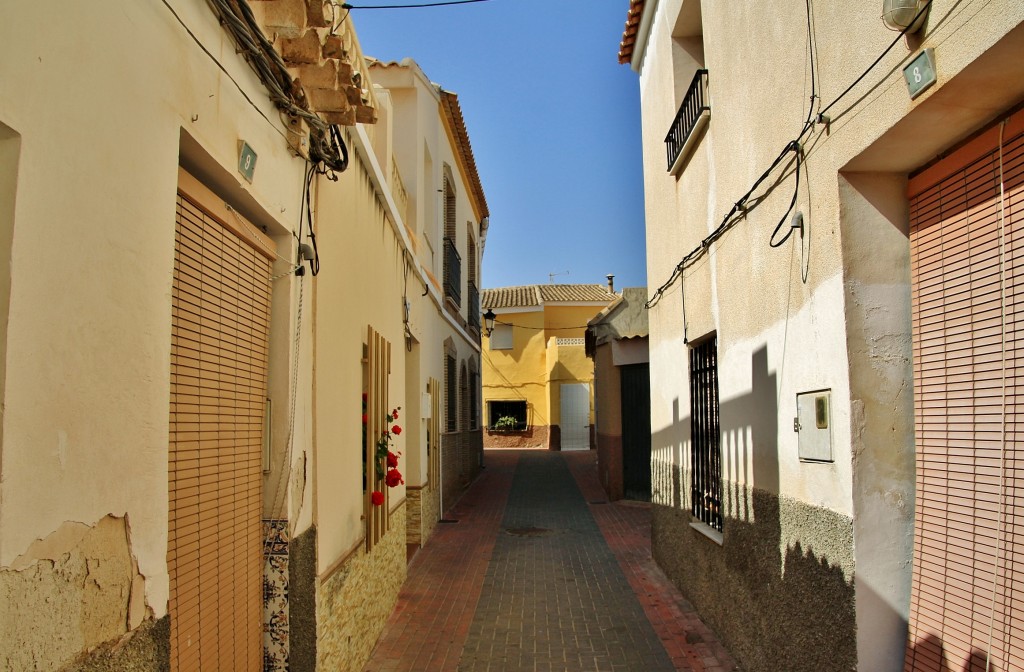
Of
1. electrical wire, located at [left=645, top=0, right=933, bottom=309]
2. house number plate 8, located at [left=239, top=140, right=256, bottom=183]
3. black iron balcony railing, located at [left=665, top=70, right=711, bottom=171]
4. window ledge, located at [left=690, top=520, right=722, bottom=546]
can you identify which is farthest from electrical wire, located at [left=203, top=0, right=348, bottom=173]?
window ledge, located at [left=690, top=520, right=722, bottom=546]

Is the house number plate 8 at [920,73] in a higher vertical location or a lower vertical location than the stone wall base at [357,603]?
higher

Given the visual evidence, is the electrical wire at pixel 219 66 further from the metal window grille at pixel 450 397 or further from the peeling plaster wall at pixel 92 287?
the metal window grille at pixel 450 397

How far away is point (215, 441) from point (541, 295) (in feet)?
101

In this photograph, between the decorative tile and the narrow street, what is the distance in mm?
1849

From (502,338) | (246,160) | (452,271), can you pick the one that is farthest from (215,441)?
(502,338)

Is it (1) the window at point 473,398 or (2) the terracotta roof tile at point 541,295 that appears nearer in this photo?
(1) the window at point 473,398

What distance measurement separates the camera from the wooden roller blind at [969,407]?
9.27ft

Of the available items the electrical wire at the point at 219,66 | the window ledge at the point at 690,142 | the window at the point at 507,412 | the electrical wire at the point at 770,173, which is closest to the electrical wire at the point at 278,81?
the electrical wire at the point at 219,66

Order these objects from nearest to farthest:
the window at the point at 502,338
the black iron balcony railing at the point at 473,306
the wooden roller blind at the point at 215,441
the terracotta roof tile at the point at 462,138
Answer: the wooden roller blind at the point at 215,441 < the terracotta roof tile at the point at 462,138 < the black iron balcony railing at the point at 473,306 < the window at the point at 502,338

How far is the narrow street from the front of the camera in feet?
19.3

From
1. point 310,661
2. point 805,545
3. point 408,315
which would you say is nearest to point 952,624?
point 805,545

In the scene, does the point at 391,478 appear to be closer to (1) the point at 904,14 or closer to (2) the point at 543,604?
(2) the point at 543,604

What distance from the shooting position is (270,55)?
3570mm

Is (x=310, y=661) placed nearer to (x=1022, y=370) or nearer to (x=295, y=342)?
(x=295, y=342)
